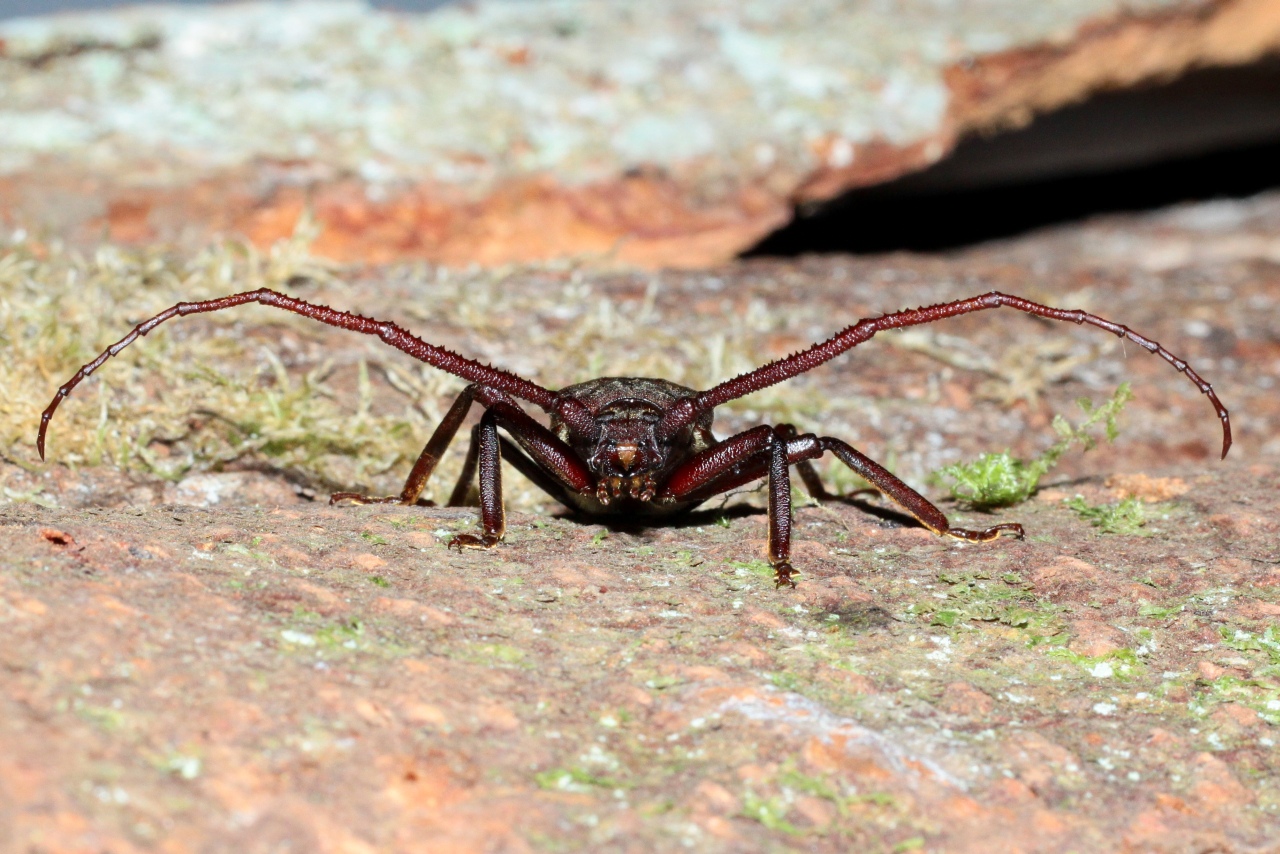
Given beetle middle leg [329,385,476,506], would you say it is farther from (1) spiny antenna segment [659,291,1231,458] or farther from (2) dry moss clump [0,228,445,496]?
(1) spiny antenna segment [659,291,1231,458]

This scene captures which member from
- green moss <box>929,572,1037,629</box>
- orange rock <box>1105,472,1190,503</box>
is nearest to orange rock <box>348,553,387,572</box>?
green moss <box>929,572,1037,629</box>

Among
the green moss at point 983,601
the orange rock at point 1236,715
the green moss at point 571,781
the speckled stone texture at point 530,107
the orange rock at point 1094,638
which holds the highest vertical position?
the speckled stone texture at point 530,107

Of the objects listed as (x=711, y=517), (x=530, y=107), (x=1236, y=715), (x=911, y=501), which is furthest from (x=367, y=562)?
(x=530, y=107)

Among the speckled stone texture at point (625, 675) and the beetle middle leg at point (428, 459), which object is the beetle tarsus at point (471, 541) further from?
the beetle middle leg at point (428, 459)

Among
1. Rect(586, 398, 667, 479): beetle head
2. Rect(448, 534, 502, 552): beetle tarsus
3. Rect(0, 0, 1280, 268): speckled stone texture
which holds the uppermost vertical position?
Rect(0, 0, 1280, 268): speckled stone texture

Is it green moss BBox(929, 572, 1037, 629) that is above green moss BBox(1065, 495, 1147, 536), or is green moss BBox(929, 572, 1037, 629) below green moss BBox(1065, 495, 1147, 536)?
below

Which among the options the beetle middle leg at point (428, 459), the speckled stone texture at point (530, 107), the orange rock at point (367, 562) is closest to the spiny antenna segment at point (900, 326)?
the beetle middle leg at point (428, 459)

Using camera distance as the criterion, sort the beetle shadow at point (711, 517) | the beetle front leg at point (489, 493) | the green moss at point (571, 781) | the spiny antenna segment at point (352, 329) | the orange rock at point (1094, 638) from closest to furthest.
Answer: the green moss at point (571, 781), the orange rock at point (1094, 638), the spiny antenna segment at point (352, 329), the beetle front leg at point (489, 493), the beetle shadow at point (711, 517)

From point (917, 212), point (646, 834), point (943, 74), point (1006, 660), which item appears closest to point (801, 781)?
point (646, 834)
